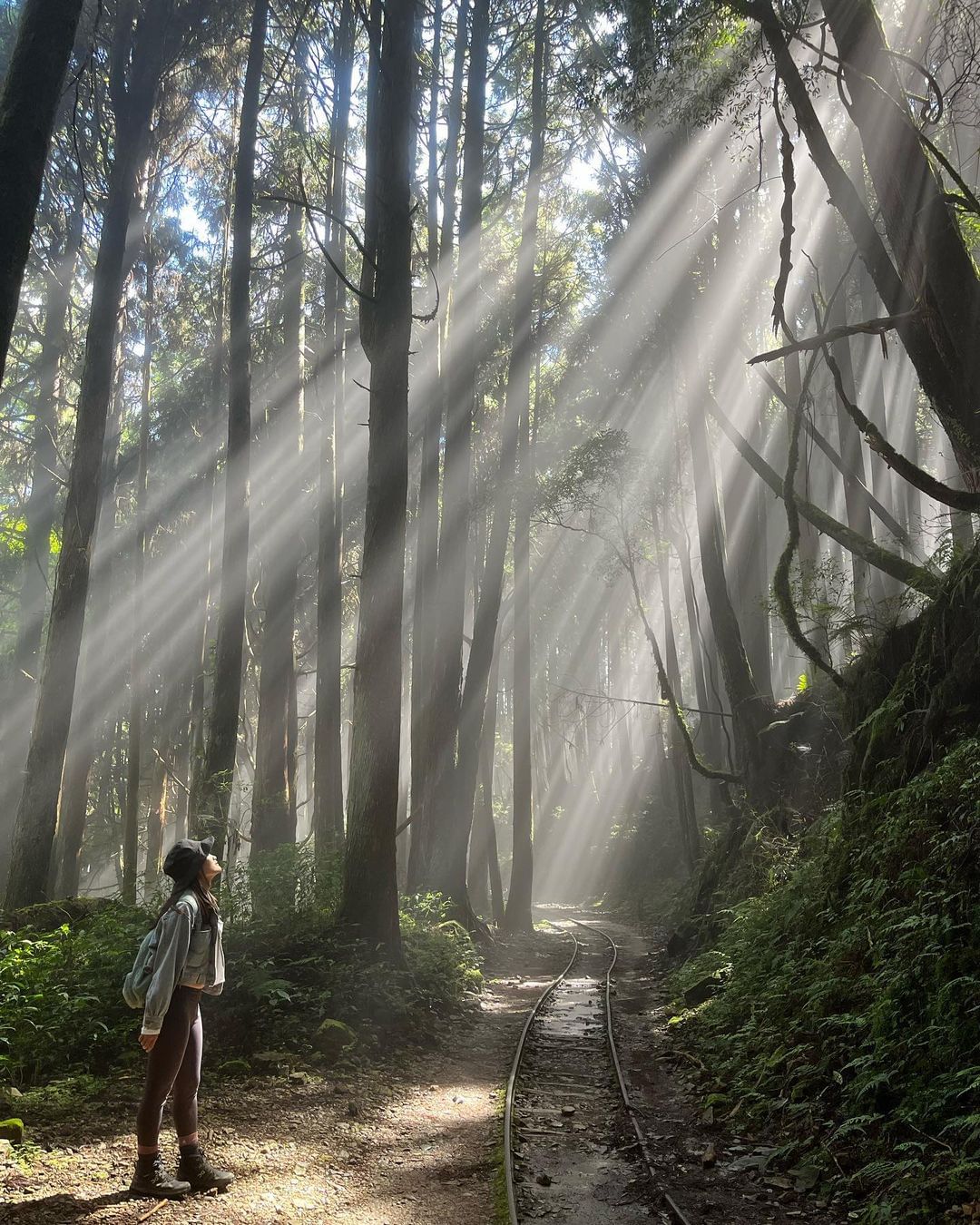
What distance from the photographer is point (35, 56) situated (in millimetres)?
5359

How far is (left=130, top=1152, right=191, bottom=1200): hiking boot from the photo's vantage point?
414 centimetres

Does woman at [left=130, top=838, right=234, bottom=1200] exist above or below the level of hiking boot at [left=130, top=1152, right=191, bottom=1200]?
above

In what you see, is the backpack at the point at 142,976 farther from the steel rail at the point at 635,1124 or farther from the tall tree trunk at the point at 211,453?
the tall tree trunk at the point at 211,453

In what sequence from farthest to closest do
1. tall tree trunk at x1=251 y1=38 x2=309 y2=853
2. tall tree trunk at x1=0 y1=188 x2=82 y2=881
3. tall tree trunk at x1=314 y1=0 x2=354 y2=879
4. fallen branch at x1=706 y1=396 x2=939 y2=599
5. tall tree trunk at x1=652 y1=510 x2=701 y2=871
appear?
tall tree trunk at x1=652 y1=510 x2=701 y2=871 < tall tree trunk at x1=0 y1=188 x2=82 y2=881 < tall tree trunk at x1=314 y1=0 x2=354 y2=879 < tall tree trunk at x1=251 y1=38 x2=309 y2=853 < fallen branch at x1=706 y1=396 x2=939 y2=599

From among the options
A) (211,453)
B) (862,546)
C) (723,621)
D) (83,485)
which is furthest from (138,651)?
(862,546)

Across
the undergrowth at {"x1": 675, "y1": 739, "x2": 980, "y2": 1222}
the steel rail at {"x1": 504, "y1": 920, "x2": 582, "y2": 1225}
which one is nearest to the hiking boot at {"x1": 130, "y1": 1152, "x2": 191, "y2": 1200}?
the steel rail at {"x1": 504, "y1": 920, "x2": 582, "y2": 1225}

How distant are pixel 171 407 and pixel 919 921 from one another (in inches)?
859

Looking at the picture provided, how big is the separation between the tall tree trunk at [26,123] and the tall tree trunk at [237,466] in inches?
264

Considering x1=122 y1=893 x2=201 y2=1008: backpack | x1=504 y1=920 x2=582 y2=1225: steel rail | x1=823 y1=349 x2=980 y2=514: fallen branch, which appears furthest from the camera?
x1=823 y1=349 x2=980 y2=514: fallen branch

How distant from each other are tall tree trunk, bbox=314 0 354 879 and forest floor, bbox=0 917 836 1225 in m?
6.80

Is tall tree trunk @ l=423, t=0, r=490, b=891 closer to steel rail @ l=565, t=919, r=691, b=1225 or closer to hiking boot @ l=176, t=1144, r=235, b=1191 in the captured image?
steel rail @ l=565, t=919, r=691, b=1225

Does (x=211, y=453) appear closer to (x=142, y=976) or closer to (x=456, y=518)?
(x=456, y=518)

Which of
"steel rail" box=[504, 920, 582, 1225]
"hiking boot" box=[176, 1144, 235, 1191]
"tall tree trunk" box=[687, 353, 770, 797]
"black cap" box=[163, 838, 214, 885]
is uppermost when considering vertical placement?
"tall tree trunk" box=[687, 353, 770, 797]

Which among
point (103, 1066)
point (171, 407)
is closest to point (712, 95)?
point (103, 1066)
